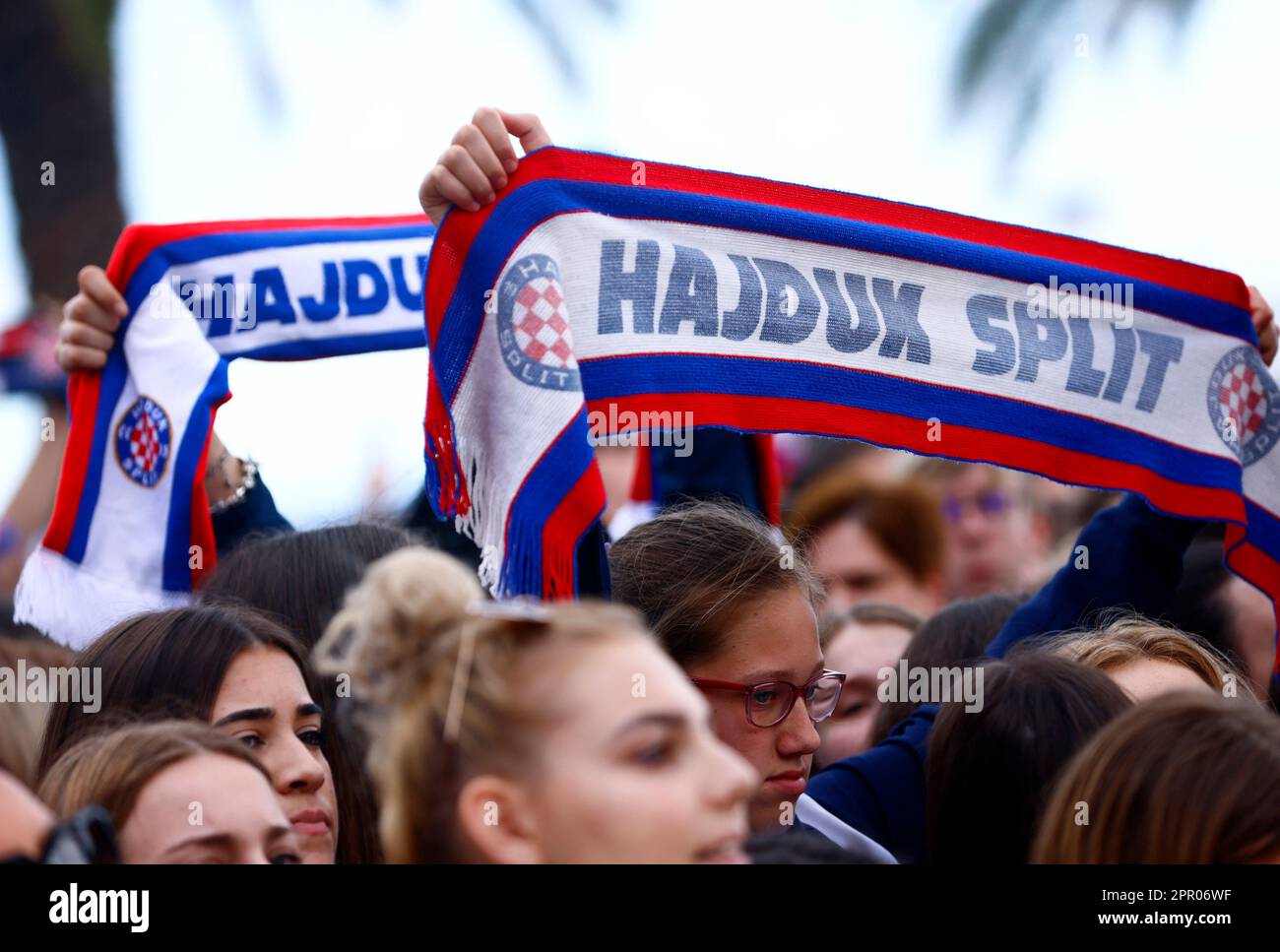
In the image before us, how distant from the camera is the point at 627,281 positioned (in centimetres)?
295

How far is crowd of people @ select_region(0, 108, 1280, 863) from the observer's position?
1.86 m

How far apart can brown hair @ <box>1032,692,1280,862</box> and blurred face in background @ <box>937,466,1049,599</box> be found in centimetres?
426

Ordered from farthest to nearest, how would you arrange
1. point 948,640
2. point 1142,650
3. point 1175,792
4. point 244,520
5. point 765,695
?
point 244,520, point 948,640, point 1142,650, point 765,695, point 1175,792

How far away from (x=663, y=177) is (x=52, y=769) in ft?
5.20

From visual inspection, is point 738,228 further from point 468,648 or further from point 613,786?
point 613,786

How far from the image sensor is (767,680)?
286 centimetres

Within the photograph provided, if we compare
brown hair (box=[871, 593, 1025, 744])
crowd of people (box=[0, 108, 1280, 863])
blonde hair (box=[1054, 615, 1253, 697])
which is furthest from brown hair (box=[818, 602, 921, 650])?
blonde hair (box=[1054, 615, 1253, 697])

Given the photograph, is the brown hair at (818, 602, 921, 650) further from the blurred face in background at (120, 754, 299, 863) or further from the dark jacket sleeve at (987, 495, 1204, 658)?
the blurred face in background at (120, 754, 299, 863)

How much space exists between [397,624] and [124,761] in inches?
27.3

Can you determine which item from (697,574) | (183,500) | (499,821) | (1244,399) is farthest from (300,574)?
(1244,399)

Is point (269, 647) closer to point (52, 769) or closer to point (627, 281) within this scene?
point (52, 769)

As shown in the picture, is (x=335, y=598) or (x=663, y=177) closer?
(x=663, y=177)

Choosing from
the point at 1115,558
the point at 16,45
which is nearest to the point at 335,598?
the point at 1115,558
